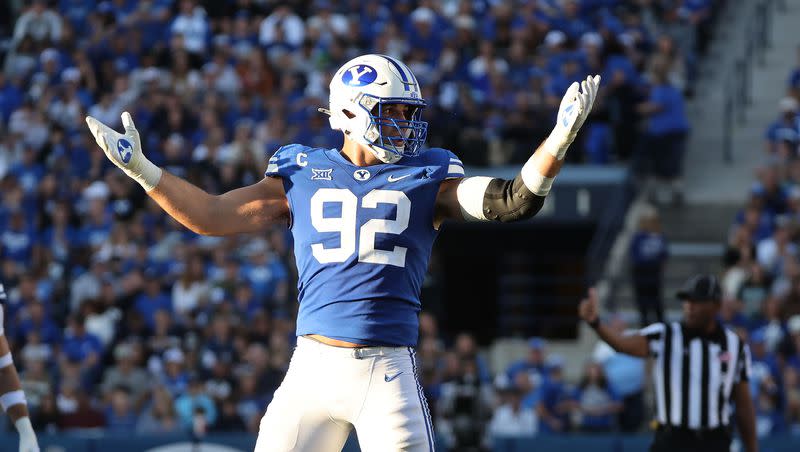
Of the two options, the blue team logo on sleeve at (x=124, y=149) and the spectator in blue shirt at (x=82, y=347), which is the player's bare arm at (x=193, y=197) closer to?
the blue team logo on sleeve at (x=124, y=149)

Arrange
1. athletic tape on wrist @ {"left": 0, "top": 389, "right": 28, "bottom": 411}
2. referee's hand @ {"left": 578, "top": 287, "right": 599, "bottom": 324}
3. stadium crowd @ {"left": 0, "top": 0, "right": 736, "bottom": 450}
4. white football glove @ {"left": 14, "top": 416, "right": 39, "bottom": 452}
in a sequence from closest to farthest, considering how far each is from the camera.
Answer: white football glove @ {"left": 14, "top": 416, "right": 39, "bottom": 452} < athletic tape on wrist @ {"left": 0, "top": 389, "right": 28, "bottom": 411} < referee's hand @ {"left": 578, "top": 287, "right": 599, "bottom": 324} < stadium crowd @ {"left": 0, "top": 0, "right": 736, "bottom": 450}

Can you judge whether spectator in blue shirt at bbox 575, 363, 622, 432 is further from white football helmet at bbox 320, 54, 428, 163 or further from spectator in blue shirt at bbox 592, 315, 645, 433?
white football helmet at bbox 320, 54, 428, 163

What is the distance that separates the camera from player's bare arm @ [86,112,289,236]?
4.67 meters

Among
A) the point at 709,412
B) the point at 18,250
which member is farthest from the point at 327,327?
the point at 18,250

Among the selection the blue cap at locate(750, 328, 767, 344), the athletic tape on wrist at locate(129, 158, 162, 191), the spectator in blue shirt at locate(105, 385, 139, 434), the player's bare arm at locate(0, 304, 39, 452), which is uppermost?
the athletic tape on wrist at locate(129, 158, 162, 191)

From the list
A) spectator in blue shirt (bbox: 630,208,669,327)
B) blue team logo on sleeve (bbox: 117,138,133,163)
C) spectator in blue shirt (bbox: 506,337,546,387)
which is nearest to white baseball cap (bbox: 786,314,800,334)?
spectator in blue shirt (bbox: 630,208,669,327)

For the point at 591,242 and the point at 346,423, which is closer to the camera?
the point at 346,423

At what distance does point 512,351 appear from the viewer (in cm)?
1317

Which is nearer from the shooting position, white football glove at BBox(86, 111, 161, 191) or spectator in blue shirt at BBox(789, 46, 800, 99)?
white football glove at BBox(86, 111, 161, 191)

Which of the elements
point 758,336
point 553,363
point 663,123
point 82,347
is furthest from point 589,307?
point 663,123

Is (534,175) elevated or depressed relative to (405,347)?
elevated

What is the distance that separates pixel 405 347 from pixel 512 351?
8.52 m

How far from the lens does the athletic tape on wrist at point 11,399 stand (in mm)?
6043

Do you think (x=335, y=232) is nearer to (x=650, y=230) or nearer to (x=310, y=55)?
(x=650, y=230)
